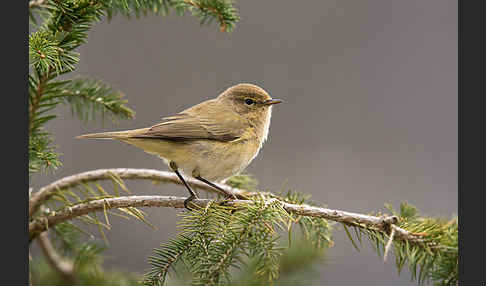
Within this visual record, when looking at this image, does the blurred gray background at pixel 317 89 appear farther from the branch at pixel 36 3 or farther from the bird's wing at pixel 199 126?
the branch at pixel 36 3

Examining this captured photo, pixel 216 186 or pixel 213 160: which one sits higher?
pixel 213 160

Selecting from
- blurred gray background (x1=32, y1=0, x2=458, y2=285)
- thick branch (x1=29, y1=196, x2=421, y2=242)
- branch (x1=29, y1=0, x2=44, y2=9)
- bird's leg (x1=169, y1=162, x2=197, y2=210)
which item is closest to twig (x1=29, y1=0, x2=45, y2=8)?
branch (x1=29, y1=0, x2=44, y2=9)

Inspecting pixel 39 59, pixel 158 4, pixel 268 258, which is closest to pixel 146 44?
pixel 158 4

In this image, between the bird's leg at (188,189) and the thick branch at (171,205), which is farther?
the bird's leg at (188,189)

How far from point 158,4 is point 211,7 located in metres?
0.23

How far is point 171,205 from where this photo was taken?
65.1 inches

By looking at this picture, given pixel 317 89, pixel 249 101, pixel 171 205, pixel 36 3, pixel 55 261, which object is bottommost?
pixel 55 261

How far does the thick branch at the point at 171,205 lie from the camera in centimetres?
147

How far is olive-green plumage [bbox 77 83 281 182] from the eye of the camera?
2.24 m

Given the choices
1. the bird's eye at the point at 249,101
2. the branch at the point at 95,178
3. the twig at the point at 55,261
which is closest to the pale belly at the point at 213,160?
the branch at the point at 95,178

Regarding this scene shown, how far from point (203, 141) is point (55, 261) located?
902 millimetres

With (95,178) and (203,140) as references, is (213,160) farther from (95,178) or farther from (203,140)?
(95,178)

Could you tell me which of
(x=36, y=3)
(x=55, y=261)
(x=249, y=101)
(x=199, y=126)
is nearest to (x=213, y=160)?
(x=199, y=126)

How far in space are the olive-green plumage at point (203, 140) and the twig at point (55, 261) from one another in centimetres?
52
